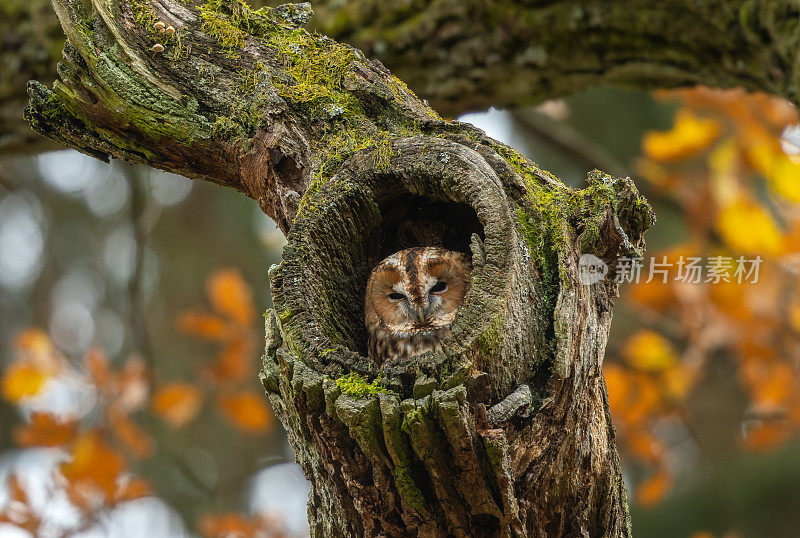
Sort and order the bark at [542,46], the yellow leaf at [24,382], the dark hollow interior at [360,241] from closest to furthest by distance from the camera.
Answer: the dark hollow interior at [360,241] < the bark at [542,46] < the yellow leaf at [24,382]

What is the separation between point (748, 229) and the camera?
17.0 feet

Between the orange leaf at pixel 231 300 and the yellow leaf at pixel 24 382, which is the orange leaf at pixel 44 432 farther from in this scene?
the orange leaf at pixel 231 300

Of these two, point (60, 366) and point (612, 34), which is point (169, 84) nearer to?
point (612, 34)

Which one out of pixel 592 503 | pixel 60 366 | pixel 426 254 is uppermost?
pixel 60 366

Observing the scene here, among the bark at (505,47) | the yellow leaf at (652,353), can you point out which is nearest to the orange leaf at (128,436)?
the bark at (505,47)

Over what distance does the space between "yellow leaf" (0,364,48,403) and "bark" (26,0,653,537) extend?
307cm

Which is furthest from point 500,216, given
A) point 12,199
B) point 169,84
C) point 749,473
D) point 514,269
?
point 12,199

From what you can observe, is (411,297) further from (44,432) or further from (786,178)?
(44,432)

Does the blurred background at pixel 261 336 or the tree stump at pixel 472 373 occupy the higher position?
the blurred background at pixel 261 336

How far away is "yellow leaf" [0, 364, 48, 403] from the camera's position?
491 centimetres

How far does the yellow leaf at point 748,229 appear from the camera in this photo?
16.9ft

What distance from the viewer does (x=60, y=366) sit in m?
5.33

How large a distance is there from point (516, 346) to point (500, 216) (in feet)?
1.16

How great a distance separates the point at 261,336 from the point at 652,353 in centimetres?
366
